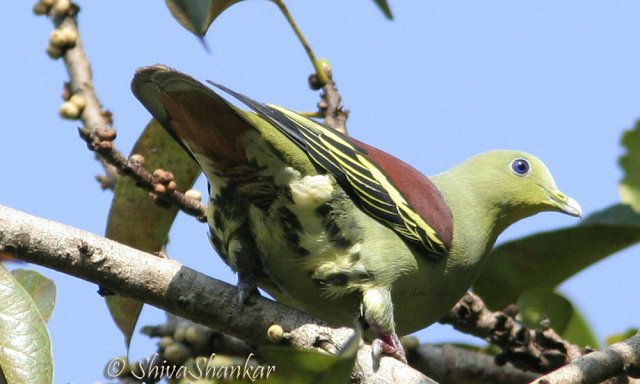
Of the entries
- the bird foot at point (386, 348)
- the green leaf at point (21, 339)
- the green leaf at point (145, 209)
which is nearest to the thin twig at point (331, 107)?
the green leaf at point (145, 209)

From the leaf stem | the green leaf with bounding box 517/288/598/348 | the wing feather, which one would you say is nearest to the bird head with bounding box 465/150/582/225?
the green leaf with bounding box 517/288/598/348

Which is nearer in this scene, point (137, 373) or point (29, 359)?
point (29, 359)

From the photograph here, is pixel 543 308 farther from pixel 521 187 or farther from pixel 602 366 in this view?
pixel 602 366

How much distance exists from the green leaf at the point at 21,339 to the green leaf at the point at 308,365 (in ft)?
2.51

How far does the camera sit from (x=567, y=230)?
4609 mm

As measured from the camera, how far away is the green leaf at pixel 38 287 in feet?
11.9

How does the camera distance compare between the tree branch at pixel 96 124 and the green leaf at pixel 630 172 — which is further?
the green leaf at pixel 630 172

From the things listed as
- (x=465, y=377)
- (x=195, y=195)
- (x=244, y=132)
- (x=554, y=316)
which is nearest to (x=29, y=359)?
(x=244, y=132)

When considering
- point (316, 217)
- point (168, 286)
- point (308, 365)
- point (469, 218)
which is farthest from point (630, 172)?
point (308, 365)

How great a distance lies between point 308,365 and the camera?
2.39 metres

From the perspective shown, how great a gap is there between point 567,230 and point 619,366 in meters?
1.42

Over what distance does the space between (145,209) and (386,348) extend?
122 centimetres

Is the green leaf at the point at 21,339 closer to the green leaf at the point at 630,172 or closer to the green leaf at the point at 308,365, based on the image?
the green leaf at the point at 308,365

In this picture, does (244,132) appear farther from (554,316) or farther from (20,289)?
(554,316)
